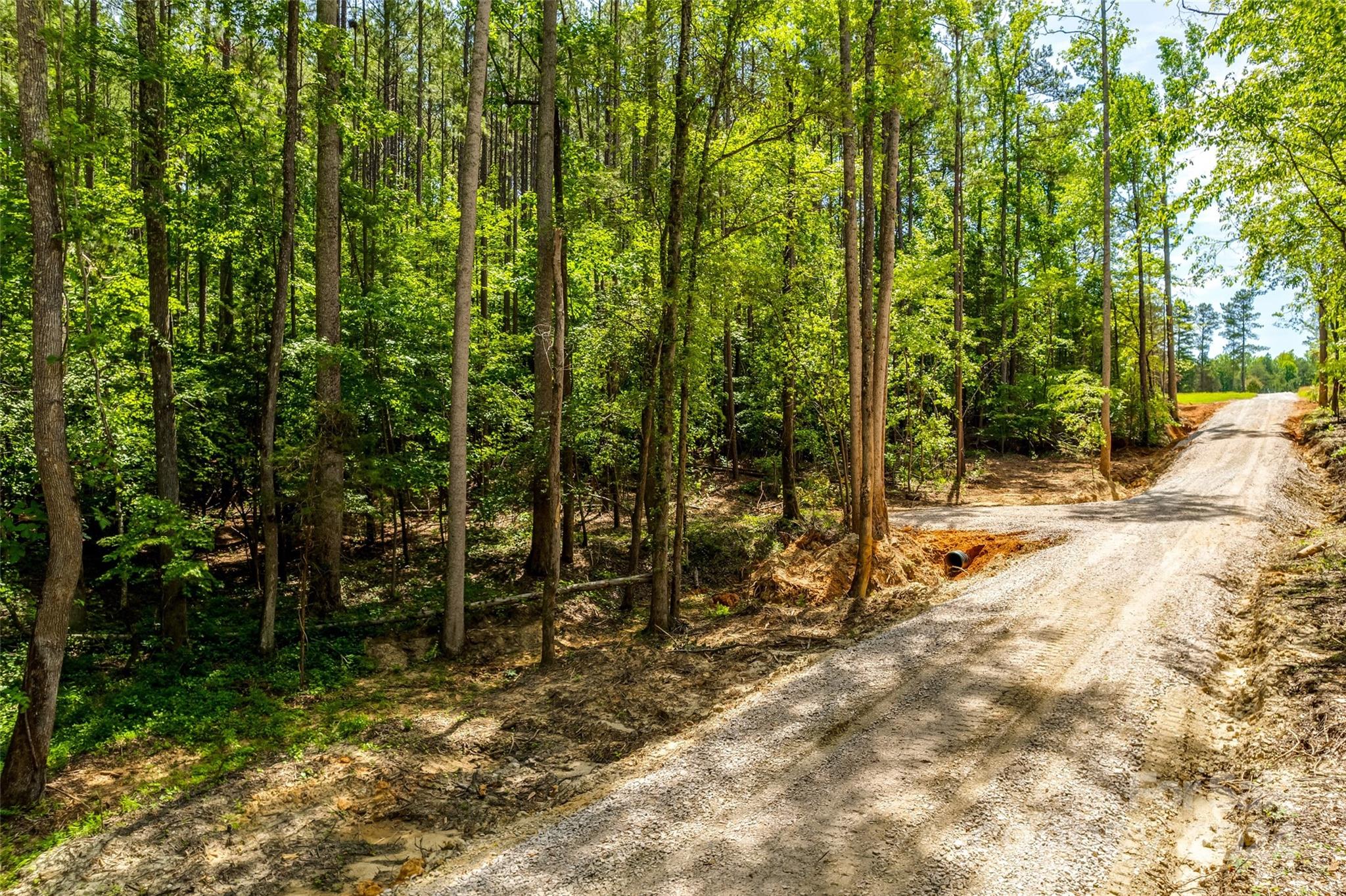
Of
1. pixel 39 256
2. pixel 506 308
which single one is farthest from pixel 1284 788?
pixel 506 308

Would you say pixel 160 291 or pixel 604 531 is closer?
pixel 160 291

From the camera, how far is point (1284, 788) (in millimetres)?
5789

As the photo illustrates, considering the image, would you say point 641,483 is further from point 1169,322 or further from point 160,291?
point 1169,322

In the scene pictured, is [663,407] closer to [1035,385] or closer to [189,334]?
[189,334]

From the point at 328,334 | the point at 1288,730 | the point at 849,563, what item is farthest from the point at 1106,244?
the point at 328,334

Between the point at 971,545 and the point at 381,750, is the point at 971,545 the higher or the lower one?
the higher one

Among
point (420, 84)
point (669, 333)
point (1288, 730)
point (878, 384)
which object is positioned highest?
point (420, 84)

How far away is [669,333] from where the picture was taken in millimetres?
11531

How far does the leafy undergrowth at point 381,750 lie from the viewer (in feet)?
20.7

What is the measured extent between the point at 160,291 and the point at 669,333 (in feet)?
25.3

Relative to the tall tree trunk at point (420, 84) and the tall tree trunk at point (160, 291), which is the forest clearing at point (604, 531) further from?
the tall tree trunk at point (420, 84)

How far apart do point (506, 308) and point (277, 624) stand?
15363 mm

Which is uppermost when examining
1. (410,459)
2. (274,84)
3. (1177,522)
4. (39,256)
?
(274,84)

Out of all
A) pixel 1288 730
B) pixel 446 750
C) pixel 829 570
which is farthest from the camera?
pixel 829 570
